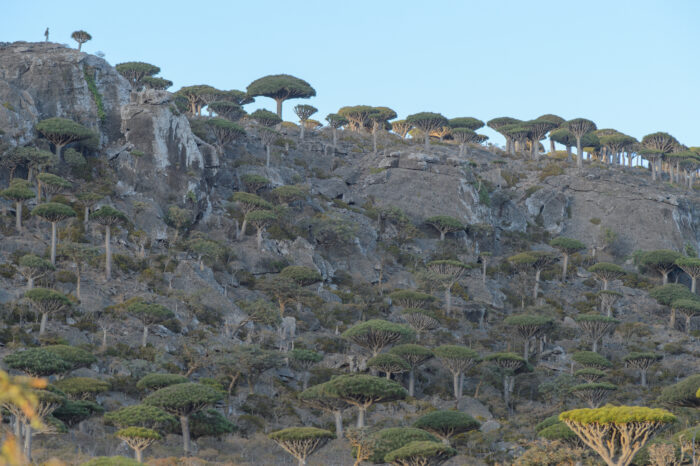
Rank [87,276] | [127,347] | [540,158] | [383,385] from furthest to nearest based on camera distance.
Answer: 1. [540,158]
2. [87,276]
3. [127,347]
4. [383,385]

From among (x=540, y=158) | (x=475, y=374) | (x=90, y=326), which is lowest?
(x=475, y=374)

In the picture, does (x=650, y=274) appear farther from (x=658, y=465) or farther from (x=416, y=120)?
(x=658, y=465)

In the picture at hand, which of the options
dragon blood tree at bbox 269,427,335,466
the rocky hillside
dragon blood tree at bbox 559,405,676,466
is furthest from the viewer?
the rocky hillside

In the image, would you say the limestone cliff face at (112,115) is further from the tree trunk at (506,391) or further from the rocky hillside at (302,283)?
the tree trunk at (506,391)

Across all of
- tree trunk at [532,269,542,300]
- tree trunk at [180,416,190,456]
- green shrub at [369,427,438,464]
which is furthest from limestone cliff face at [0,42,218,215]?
green shrub at [369,427,438,464]

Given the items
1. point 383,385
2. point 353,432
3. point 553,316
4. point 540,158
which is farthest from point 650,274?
point 353,432

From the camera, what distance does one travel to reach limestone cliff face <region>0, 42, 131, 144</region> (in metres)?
98.1

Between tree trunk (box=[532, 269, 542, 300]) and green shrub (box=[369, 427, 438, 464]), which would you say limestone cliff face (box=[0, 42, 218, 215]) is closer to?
tree trunk (box=[532, 269, 542, 300])

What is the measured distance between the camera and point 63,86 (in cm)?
10150

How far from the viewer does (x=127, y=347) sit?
216 feet

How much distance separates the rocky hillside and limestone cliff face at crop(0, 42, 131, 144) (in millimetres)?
318

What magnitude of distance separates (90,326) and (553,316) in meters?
51.7

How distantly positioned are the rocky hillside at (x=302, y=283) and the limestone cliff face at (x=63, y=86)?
0.32 metres

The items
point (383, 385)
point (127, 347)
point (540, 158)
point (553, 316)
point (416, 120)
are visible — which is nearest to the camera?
point (383, 385)
